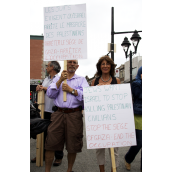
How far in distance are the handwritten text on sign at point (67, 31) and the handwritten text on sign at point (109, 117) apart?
2.29 feet

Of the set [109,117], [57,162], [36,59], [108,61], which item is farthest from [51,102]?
[36,59]

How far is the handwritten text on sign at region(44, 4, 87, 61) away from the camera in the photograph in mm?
2793

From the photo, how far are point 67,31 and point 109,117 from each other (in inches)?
55.4

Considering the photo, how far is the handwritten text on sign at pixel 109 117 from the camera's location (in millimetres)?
2363

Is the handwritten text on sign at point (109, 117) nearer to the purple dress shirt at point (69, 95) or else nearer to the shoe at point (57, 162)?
the purple dress shirt at point (69, 95)

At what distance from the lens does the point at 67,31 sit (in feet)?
9.24

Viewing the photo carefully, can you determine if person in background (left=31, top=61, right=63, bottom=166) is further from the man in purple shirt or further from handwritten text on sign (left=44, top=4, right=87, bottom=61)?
handwritten text on sign (left=44, top=4, right=87, bottom=61)

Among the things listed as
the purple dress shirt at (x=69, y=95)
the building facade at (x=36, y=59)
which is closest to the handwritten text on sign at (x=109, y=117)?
the purple dress shirt at (x=69, y=95)

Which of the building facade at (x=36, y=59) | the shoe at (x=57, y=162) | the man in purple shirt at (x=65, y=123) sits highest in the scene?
the building facade at (x=36, y=59)

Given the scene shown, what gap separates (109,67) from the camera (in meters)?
3.06

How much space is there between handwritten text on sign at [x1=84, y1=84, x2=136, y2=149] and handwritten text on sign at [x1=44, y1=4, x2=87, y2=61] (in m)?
0.70

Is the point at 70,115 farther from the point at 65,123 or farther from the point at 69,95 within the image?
the point at 69,95
